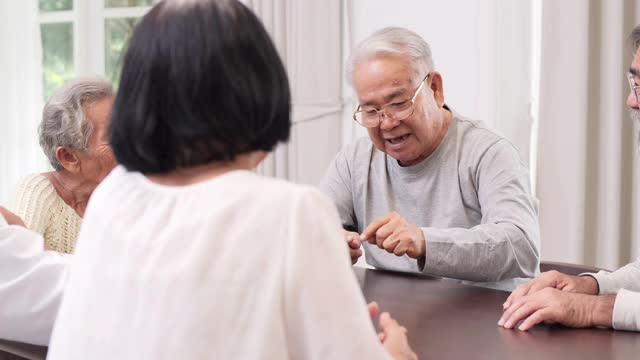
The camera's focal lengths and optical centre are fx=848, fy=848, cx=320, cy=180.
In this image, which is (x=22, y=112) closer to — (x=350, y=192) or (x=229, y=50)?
(x=350, y=192)

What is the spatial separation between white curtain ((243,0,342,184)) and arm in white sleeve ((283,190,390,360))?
10.9ft

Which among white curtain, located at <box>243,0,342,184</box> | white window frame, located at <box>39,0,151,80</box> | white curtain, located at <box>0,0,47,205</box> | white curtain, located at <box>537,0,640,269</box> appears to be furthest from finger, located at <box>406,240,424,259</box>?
white curtain, located at <box>0,0,47,205</box>

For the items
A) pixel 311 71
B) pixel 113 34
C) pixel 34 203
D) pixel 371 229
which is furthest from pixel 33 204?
pixel 113 34

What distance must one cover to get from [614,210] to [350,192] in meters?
1.34

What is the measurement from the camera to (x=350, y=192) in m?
2.74

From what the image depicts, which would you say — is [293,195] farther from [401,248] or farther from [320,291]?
[401,248]

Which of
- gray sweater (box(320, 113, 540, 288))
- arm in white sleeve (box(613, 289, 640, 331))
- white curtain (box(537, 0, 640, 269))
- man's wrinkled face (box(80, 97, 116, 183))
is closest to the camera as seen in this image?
arm in white sleeve (box(613, 289, 640, 331))

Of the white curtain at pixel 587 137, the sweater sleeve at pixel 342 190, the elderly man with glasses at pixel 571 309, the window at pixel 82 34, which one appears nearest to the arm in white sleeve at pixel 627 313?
the elderly man with glasses at pixel 571 309

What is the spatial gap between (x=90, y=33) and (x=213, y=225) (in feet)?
15.6

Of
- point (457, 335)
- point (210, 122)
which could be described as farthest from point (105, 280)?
point (457, 335)

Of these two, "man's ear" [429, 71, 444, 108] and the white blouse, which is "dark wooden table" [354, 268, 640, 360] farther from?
"man's ear" [429, 71, 444, 108]

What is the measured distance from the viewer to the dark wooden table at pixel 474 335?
4.99 feet

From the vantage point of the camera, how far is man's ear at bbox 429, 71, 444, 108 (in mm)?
2521

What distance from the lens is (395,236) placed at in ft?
6.90
